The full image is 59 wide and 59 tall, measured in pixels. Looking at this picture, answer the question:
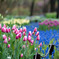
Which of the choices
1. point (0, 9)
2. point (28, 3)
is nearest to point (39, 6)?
point (28, 3)

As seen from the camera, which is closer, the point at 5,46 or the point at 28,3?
the point at 5,46

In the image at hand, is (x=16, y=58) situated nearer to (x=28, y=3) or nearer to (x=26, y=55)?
(x=26, y=55)

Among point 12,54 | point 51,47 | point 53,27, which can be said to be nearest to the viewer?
point 12,54

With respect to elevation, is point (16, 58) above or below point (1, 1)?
below

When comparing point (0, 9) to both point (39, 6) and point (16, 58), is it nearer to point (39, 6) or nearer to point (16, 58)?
point (16, 58)

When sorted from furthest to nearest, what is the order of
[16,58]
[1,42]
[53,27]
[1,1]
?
[1,1]
[53,27]
[1,42]
[16,58]

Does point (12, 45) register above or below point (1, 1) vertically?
below

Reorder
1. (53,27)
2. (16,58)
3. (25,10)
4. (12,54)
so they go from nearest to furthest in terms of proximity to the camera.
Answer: (16,58) < (12,54) < (53,27) < (25,10)

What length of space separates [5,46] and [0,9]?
892 centimetres

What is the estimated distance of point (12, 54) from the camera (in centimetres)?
385

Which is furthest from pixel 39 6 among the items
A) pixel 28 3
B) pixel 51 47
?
pixel 51 47

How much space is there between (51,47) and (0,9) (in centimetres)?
867

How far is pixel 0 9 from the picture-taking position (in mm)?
12539

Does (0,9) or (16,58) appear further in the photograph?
(0,9)
